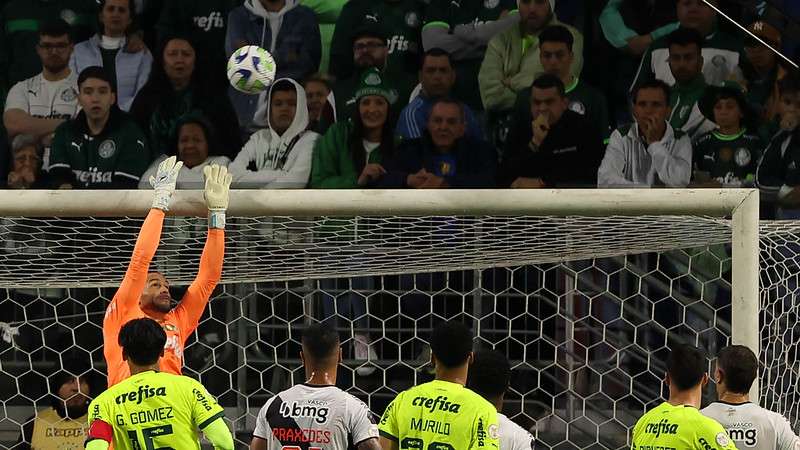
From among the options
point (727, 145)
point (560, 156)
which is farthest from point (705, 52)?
point (560, 156)

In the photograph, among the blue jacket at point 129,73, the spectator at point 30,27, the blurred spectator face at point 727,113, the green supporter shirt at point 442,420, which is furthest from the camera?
the spectator at point 30,27

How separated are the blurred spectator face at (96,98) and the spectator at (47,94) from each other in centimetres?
14

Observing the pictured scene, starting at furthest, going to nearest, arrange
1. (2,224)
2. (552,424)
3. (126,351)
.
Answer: (552,424), (2,224), (126,351)

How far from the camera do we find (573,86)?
9.27 m

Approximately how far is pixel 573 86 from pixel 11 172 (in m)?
3.92

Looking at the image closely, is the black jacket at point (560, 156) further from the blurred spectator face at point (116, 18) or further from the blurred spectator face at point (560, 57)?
the blurred spectator face at point (116, 18)

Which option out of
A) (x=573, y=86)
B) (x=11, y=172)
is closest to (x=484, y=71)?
(x=573, y=86)

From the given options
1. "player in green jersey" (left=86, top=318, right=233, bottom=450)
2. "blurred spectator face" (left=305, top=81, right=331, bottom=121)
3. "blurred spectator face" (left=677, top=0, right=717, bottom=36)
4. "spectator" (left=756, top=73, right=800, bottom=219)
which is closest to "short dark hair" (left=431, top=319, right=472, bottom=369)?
"player in green jersey" (left=86, top=318, right=233, bottom=450)

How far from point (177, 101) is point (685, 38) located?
3520 millimetres

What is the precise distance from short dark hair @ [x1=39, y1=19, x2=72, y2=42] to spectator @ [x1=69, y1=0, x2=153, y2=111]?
0.14 metres

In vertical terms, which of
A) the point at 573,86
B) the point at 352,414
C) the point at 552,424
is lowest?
the point at 552,424

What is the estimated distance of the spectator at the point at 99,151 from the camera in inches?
367

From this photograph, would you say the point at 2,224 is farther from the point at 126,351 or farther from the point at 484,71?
the point at 484,71

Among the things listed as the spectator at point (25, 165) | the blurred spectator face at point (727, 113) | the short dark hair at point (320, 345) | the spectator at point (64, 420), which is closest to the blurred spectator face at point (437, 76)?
the blurred spectator face at point (727, 113)
